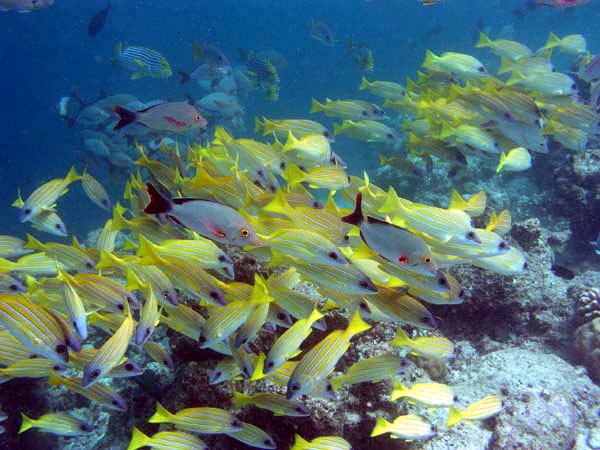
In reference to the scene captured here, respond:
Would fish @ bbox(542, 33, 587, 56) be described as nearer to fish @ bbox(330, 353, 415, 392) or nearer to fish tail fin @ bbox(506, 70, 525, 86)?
fish tail fin @ bbox(506, 70, 525, 86)

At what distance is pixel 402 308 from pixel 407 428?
90 cm

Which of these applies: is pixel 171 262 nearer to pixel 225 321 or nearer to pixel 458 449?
pixel 225 321

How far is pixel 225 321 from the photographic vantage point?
2457 mm

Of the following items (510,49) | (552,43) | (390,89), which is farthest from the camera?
(552,43)

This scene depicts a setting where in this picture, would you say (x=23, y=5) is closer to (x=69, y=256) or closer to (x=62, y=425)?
(x=69, y=256)

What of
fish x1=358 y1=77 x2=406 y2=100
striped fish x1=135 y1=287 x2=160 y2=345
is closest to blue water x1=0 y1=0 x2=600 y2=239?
fish x1=358 y1=77 x2=406 y2=100

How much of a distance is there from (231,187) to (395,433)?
7.84 feet

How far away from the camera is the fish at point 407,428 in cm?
271

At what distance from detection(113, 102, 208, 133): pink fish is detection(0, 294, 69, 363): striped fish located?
278cm

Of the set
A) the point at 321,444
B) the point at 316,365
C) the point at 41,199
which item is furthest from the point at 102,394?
the point at 41,199

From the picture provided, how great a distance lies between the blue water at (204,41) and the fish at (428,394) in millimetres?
19054

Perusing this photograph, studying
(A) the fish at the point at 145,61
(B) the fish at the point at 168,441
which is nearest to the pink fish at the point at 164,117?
(B) the fish at the point at 168,441

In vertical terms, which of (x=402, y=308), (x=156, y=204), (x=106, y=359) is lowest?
(x=106, y=359)

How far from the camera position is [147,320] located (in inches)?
103
